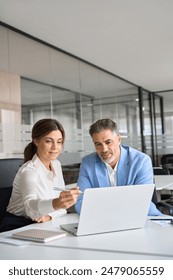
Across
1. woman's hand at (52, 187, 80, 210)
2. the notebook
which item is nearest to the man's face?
woman's hand at (52, 187, 80, 210)

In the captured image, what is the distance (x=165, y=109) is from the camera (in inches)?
371

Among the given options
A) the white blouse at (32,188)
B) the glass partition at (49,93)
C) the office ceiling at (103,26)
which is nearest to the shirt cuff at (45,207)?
the white blouse at (32,188)

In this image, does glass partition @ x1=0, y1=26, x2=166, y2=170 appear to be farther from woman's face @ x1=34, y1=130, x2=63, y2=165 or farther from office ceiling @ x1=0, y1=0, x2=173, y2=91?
woman's face @ x1=34, y1=130, x2=63, y2=165

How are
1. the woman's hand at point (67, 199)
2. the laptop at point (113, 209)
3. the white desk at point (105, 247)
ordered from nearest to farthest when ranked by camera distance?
the white desk at point (105, 247), the laptop at point (113, 209), the woman's hand at point (67, 199)

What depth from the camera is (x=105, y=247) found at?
1371 millimetres

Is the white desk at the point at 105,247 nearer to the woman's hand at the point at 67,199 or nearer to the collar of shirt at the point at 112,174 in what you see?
the woman's hand at the point at 67,199

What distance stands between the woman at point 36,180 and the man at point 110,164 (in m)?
0.23

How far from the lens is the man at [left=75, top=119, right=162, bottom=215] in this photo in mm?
2193

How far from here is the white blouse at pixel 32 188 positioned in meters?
1.89

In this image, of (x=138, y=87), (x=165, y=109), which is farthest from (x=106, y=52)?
(x=165, y=109)

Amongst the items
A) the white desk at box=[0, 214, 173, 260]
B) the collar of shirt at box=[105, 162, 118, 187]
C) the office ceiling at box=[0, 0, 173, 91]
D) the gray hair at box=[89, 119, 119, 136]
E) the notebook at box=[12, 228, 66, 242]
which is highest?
the office ceiling at box=[0, 0, 173, 91]

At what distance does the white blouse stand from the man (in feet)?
0.73

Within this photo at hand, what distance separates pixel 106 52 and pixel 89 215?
175 inches

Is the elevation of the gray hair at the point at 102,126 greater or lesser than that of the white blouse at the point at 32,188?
greater
